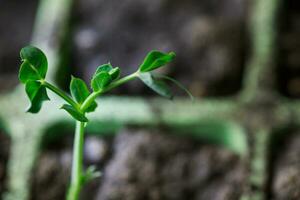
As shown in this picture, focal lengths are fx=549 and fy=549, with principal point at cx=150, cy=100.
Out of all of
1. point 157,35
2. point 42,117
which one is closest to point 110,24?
point 157,35

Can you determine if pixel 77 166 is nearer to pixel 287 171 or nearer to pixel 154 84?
pixel 154 84

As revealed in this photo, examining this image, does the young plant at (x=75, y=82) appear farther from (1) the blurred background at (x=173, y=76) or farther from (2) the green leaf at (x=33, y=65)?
(1) the blurred background at (x=173, y=76)

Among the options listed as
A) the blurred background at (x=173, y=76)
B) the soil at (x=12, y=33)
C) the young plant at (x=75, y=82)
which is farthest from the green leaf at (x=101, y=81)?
the soil at (x=12, y=33)

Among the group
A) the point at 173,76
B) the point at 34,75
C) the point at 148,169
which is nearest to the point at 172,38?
the point at 173,76

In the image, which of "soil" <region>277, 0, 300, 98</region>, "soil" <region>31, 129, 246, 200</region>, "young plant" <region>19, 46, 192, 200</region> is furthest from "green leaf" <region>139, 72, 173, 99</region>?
"soil" <region>277, 0, 300, 98</region>

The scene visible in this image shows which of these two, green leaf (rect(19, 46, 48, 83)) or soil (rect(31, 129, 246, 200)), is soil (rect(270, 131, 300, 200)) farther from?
green leaf (rect(19, 46, 48, 83))
